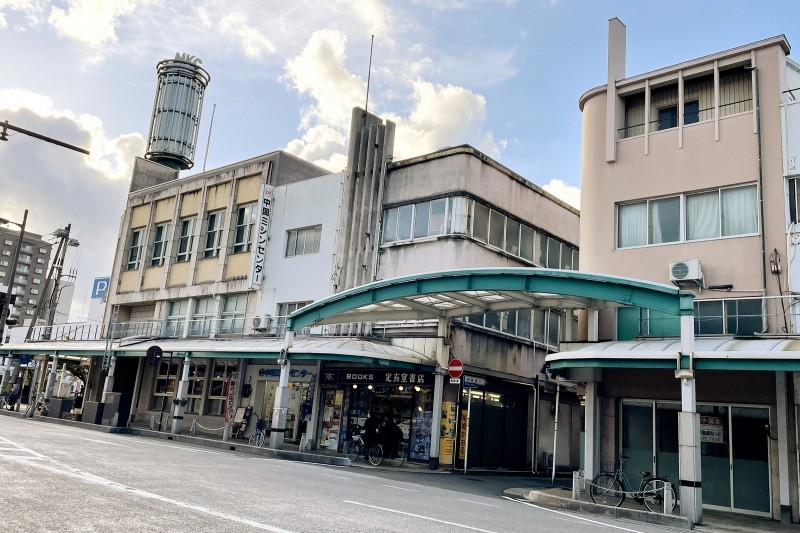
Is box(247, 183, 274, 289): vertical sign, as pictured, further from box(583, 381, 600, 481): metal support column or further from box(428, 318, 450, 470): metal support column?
box(583, 381, 600, 481): metal support column

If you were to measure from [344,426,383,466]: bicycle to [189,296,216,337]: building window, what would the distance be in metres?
11.3

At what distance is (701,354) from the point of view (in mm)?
15156

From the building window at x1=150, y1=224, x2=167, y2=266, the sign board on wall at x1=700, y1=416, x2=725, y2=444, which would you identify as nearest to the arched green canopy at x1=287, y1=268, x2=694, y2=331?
the sign board on wall at x1=700, y1=416, x2=725, y2=444

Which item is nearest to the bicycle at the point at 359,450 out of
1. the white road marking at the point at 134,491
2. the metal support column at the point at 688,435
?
the metal support column at the point at 688,435

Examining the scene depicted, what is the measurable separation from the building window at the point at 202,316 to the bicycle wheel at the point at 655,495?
23.4m

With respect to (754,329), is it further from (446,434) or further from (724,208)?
(446,434)

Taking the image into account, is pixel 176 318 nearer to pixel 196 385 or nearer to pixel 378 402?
pixel 196 385

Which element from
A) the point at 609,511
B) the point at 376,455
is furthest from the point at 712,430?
the point at 376,455

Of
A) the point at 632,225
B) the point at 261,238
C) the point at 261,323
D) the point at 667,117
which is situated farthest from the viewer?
the point at 261,238

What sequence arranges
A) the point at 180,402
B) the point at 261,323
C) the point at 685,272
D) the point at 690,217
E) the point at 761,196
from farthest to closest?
the point at 261,323 < the point at 180,402 < the point at 690,217 < the point at 685,272 < the point at 761,196

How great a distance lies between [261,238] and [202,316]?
20.4ft

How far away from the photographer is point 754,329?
1734 cm

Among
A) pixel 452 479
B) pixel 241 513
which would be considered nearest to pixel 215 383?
pixel 452 479

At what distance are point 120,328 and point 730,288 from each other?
1307 inches
